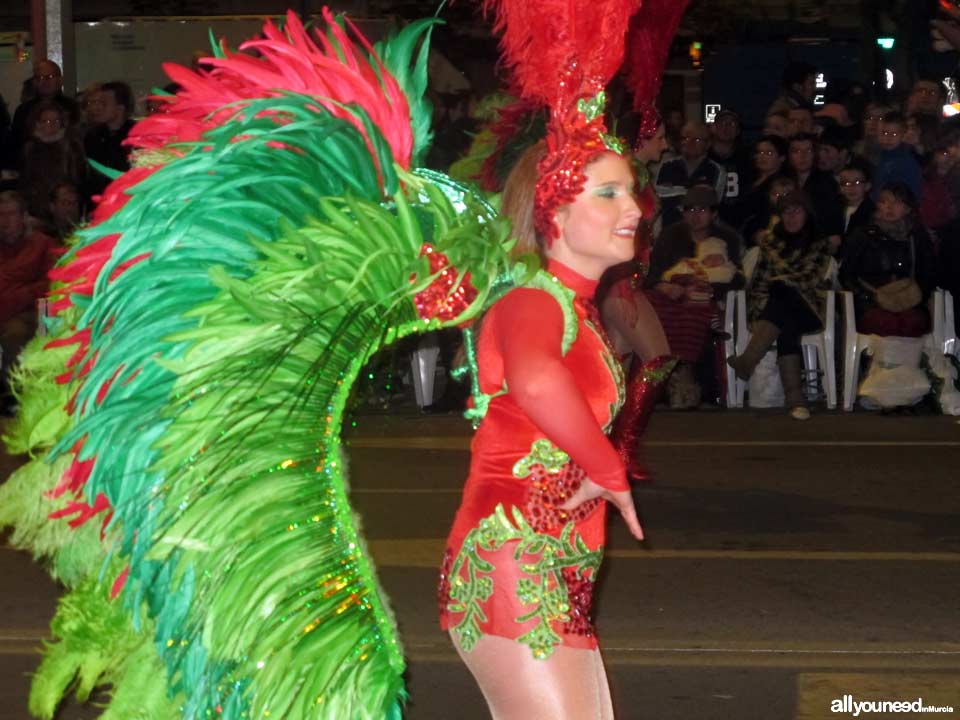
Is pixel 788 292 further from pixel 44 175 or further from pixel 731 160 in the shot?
pixel 44 175

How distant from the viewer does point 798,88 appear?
1312cm

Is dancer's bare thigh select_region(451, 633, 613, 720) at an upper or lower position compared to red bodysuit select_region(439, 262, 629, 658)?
lower

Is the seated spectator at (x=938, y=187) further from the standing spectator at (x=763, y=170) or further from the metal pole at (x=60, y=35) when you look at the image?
the metal pole at (x=60, y=35)

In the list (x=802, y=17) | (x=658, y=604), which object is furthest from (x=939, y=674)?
(x=802, y=17)

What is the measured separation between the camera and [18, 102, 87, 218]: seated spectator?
1200 centimetres

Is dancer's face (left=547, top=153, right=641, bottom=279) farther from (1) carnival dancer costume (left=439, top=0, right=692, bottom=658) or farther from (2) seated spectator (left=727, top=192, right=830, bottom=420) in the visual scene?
(2) seated spectator (left=727, top=192, right=830, bottom=420)

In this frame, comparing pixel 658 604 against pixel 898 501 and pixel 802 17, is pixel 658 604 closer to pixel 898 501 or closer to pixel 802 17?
pixel 898 501

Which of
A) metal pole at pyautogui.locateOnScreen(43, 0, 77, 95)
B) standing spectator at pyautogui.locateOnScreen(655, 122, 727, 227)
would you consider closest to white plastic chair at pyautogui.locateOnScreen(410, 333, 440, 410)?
standing spectator at pyautogui.locateOnScreen(655, 122, 727, 227)

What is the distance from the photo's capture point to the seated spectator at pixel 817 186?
37.4ft

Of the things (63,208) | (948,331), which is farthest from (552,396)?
(63,208)

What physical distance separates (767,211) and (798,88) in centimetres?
202

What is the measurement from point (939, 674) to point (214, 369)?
3296mm

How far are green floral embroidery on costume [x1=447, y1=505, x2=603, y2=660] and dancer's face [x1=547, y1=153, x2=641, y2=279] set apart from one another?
1.71ft

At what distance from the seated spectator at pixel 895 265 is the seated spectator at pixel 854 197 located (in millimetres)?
417
